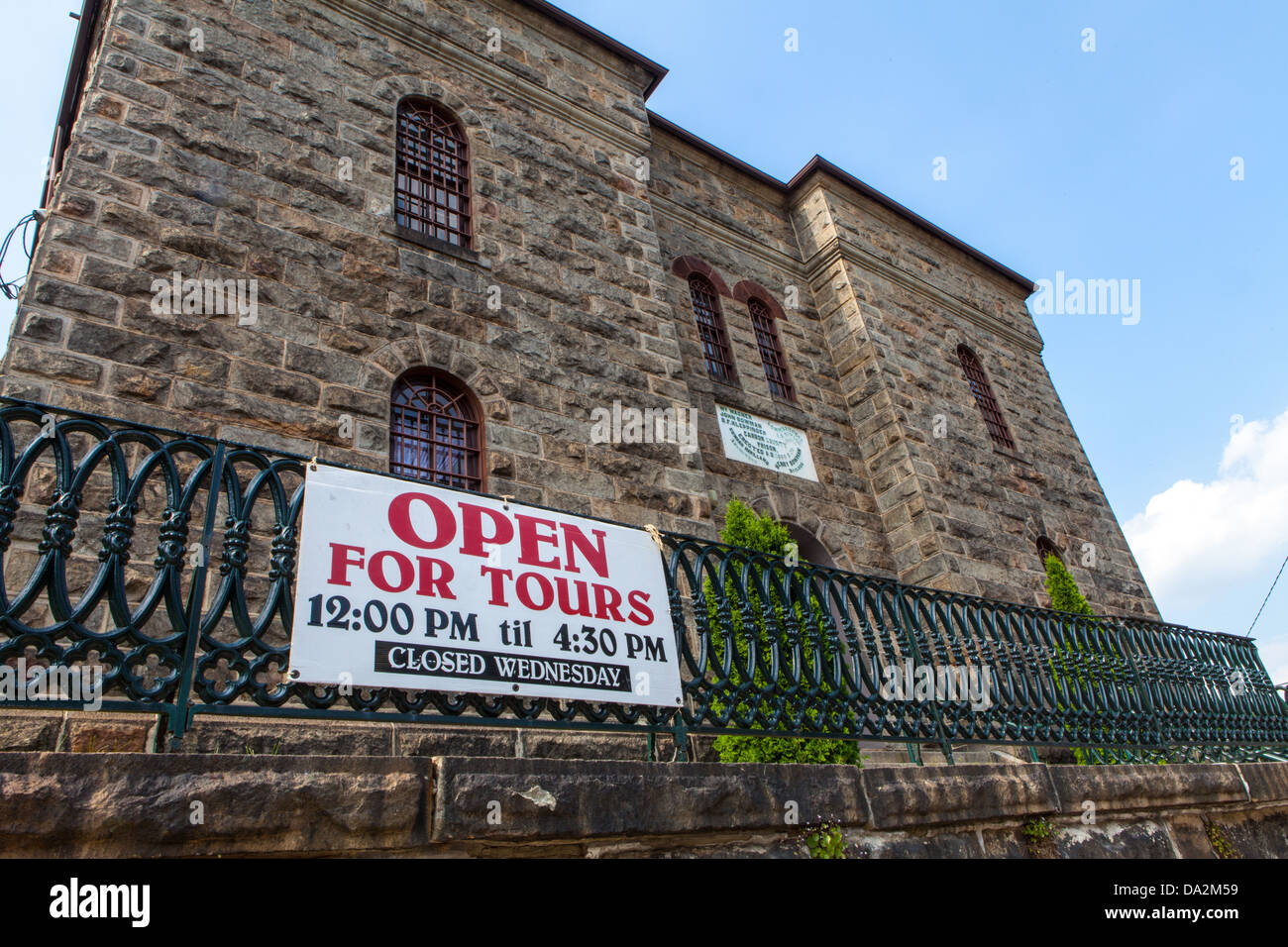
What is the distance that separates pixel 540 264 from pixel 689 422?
2.06 metres

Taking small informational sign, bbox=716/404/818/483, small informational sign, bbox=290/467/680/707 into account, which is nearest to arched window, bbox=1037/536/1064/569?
small informational sign, bbox=716/404/818/483

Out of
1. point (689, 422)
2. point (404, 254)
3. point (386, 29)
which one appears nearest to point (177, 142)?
point (404, 254)

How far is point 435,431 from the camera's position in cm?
621

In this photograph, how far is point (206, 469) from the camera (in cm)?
326

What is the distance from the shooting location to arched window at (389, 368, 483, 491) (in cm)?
600

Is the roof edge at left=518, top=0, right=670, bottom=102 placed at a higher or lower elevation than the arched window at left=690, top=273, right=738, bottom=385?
higher

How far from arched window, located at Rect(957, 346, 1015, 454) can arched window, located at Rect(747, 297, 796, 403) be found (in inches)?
140

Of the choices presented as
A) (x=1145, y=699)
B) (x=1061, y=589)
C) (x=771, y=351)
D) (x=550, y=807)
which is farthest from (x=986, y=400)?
(x=550, y=807)

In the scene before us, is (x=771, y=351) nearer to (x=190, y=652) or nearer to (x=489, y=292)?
(x=489, y=292)

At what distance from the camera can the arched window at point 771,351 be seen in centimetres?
1098

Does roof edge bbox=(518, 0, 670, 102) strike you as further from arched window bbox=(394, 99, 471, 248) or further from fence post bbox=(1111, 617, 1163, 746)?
fence post bbox=(1111, 617, 1163, 746)

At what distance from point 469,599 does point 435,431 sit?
3.07 m

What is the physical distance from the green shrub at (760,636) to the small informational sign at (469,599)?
452 mm
